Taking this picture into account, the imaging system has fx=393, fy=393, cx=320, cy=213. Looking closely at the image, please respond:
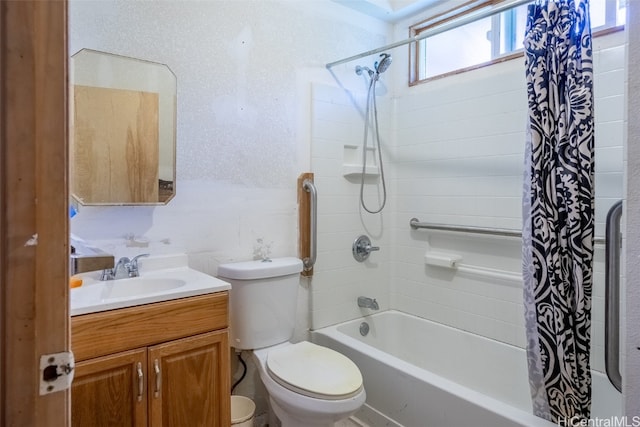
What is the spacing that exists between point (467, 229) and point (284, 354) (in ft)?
3.99

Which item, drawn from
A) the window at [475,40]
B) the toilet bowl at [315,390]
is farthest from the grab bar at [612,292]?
the window at [475,40]

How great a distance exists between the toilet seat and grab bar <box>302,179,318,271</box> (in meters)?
0.50

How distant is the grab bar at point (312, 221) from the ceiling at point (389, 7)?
3.69 feet

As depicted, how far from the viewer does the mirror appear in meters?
1.58

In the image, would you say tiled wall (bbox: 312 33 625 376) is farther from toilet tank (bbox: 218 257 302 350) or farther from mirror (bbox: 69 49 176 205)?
mirror (bbox: 69 49 176 205)

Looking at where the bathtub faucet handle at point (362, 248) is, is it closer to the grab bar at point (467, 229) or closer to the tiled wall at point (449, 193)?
the tiled wall at point (449, 193)

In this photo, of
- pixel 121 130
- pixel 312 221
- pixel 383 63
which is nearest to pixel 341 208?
pixel 312 221

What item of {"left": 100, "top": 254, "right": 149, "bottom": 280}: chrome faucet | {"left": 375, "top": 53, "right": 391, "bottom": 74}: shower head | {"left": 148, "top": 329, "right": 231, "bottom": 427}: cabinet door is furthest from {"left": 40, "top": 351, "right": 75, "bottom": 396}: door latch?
{"left": 375, "top": 53, "right": 391, "bottom": 74}: shower head

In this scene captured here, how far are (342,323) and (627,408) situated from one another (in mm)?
1641

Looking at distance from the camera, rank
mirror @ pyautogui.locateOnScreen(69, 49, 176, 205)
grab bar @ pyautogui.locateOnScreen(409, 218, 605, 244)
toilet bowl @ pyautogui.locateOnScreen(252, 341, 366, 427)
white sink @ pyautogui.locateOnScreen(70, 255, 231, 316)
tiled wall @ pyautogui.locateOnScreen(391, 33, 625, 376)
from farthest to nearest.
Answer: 1. grab bar @ pyautogui.locateOnScreen(409, 218, 605, 244)
2. tiled wall @ pyautogui.locateOnScreen(391, 33, 625, 376)
3. mirror @ pyautogui.locateOnScreen(69, 49, 176, 205)
4. toilet bowl @ pyautogui.locateOnScreen(252, 341, 366, 427)
5. white sink @ pyautogui.locateOnScreen(70, 255, 231, 316)

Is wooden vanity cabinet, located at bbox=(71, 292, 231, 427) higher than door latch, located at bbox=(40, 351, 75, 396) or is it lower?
lower

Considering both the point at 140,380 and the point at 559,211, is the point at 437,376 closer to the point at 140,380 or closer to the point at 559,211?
the point at 559,211

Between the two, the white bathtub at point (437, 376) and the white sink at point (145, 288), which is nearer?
the white sink at point (145, 288)

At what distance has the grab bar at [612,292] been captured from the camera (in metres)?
1.13
